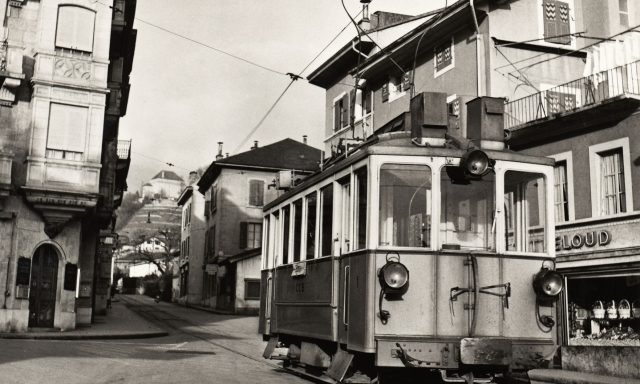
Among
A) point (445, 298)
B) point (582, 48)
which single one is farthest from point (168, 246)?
point (445, 298)

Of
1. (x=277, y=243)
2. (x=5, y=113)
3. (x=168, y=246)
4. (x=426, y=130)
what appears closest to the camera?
(x=426, y=130)

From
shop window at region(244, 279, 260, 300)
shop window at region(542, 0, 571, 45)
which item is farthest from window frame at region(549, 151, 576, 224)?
shop window at region(244, 279, 260, 300)

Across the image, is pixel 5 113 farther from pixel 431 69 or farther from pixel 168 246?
pixel 168 246

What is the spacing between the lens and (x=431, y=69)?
25.2 m

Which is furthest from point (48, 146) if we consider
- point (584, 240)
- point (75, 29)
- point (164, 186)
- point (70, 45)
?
point (164, 186)

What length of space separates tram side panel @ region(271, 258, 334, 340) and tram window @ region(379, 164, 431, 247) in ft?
4.44

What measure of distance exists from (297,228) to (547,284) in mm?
4287

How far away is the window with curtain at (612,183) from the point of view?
58.0 feet

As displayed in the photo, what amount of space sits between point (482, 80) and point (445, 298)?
49.4 ft

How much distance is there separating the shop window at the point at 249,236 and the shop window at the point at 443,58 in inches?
931

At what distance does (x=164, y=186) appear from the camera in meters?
151

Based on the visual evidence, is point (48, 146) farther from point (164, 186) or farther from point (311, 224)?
point (164, 186)

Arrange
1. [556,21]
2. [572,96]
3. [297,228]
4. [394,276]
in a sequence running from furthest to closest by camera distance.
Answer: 1. [556,21]
2. [572,96]
3. [297,228]
4. [394,276]

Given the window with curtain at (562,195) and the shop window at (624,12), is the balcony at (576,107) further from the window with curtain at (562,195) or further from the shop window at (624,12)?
the shop window at (624,12)
